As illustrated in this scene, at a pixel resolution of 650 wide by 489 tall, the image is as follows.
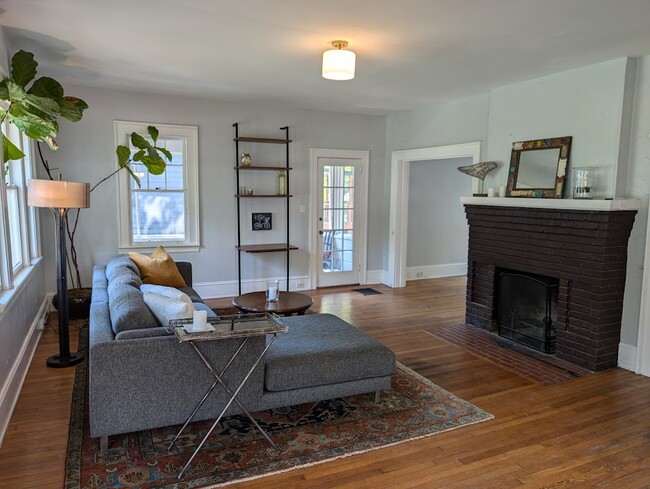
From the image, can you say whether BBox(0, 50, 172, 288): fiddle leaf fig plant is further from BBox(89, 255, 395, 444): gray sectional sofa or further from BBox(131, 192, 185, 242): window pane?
BBox(131, 192, 185, 242): window pane

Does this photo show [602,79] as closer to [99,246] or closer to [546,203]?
[546,203]

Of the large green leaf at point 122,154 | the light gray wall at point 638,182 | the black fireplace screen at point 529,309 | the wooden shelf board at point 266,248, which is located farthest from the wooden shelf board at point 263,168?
the light gray wall at point 638,182

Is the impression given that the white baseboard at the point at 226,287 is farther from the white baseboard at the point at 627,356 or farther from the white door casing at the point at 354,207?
the white baseboard at the point at 627,356

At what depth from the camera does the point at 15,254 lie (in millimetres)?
4074

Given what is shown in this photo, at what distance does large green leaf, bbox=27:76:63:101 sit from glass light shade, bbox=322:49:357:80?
2.10 metres

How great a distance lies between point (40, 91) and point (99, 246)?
2.35 meters

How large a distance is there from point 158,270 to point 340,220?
301 cm

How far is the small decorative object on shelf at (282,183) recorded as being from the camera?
6324 mm

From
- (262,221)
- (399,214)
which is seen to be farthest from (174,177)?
(399,214)

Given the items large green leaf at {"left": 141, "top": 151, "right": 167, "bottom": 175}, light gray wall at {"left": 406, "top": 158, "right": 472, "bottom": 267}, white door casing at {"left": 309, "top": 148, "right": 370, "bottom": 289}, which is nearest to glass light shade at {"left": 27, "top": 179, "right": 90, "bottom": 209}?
large green leaf at {"left": 141, "top": 151, "right": 167, "bottom": 175}

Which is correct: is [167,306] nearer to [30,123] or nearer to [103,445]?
[103,445]

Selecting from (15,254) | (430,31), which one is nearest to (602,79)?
(430,31)

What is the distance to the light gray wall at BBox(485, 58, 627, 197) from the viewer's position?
151 inches

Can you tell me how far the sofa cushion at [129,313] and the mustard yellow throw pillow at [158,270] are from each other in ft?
5.32
